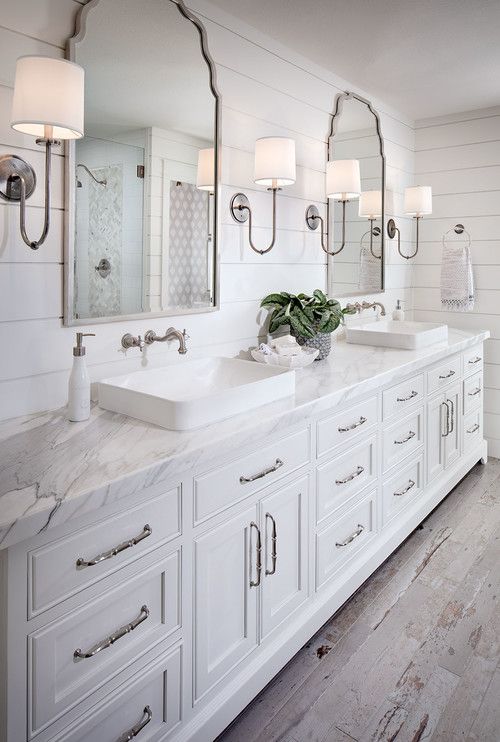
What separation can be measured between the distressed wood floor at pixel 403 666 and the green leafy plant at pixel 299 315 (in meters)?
1.10

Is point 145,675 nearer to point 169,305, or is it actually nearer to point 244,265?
point 169,305

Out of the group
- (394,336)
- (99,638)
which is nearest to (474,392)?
(394,336)

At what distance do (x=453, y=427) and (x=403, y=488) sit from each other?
740 millimetres

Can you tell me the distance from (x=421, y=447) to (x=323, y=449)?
1.04 metres

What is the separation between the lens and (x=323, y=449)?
196 cm

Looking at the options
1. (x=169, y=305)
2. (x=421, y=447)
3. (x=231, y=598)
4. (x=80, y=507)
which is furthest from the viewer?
(x=421, y=447)

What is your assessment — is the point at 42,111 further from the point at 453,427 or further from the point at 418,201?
the point at 418,201

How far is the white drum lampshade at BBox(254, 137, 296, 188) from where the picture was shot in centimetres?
233

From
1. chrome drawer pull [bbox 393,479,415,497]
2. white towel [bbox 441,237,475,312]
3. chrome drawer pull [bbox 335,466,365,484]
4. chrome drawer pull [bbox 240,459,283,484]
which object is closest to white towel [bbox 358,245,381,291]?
white towel [bbox 441,237,475,312]

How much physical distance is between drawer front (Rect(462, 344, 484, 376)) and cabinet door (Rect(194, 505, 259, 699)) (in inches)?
84.8

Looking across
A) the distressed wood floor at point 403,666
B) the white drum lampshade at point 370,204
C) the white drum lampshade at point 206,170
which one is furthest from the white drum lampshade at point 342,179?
the distressed wood floor at point 403,666

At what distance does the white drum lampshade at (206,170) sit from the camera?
2.16m

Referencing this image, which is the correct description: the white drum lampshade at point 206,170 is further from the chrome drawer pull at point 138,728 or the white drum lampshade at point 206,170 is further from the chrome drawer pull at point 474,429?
the chrome drawer pull at point 474,429

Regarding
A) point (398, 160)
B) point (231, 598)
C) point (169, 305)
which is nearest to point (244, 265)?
point (169, 305)
